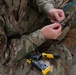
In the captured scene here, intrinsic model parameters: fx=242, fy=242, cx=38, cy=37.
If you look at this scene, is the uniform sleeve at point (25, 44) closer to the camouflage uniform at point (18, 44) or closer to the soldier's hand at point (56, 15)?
the camouflage uniform at point (18, 44)

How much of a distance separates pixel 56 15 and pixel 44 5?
0.16 metres

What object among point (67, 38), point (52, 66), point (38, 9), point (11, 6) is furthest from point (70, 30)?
point (11, 6)

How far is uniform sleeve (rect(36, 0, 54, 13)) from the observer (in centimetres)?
134

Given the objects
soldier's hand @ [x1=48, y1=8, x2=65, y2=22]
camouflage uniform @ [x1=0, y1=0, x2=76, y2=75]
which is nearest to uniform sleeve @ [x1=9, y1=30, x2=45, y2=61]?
camouflage uniform @ [x1=0, y1=0, x2=76, y2=75]

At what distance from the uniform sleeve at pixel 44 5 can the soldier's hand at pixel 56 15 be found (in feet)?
0.13

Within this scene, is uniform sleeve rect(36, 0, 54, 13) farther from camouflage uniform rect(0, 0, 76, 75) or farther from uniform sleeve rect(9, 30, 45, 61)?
uniform sleeve rect(9, 30, 45, 61)

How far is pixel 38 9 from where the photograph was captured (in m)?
1.43

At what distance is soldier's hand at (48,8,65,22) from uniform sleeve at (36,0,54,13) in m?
0.04

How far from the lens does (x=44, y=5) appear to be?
1375 mm

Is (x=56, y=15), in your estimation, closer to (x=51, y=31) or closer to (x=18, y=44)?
(x=51, y=31)

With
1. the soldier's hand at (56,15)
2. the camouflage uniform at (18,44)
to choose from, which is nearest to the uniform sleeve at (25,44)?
the camouflage uniform at (18,44)

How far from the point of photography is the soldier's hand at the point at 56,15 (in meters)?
1.24

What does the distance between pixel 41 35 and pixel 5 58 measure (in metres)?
0.21

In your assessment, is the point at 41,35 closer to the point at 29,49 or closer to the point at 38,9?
the point at 29,49
